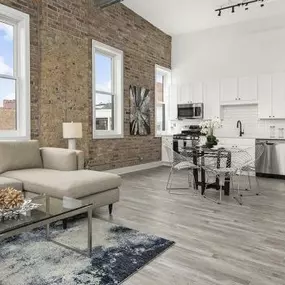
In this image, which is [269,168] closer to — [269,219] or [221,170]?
[221,170]

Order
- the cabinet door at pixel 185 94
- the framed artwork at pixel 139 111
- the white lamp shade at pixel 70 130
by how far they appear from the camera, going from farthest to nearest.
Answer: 1. the cabinet door at pixel 185 94
2. the framed artwork at pixel 139 111
3. the white lamp shade at pixel 70 130

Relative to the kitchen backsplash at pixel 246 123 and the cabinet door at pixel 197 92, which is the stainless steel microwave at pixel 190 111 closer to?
the cabinet door at pixel 197 92

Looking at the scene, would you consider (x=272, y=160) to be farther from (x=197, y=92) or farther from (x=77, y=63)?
(x=77, y=63)

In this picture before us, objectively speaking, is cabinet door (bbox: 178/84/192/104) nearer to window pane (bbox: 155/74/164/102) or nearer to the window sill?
window pane (bbox: 155/74/164/102)

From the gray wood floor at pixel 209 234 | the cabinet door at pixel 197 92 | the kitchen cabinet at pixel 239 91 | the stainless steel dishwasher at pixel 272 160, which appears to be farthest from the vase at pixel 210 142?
the cabinet door at pixel 197 92

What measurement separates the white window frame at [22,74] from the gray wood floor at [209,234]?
6.19 feet

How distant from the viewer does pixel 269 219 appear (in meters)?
3.18

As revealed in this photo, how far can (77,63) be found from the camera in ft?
16.6

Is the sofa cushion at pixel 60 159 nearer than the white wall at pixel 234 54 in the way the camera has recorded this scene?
Yes

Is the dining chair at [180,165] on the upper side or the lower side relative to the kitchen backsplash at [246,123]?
lower

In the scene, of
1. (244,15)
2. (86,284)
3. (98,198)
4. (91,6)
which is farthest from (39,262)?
(244,15)

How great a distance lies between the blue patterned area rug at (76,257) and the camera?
74.4 inches

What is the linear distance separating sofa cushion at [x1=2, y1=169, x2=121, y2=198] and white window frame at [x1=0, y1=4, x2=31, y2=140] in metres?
1.18

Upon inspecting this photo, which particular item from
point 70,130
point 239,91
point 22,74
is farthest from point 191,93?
point 22,74
